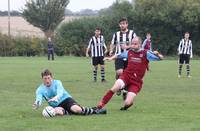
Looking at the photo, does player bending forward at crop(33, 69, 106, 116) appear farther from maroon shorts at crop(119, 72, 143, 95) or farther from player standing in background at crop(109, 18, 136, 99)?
player standing in background at crop(109, 18, 136, 99)

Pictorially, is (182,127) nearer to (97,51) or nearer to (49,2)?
(97,51)

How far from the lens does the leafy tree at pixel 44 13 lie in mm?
84688

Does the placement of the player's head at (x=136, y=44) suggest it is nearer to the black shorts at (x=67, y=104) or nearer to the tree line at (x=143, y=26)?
the black shorts at (x=67, y=104)

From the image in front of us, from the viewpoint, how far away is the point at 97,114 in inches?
505

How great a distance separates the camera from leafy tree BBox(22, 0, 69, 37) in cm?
8469

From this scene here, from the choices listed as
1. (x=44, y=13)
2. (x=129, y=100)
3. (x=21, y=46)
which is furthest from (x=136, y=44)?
(x=44, y=13)

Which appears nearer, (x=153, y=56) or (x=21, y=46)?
(x=153, y=56)

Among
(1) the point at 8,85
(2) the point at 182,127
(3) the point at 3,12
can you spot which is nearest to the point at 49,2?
(3) the point at 3,12

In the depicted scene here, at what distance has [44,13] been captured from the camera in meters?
85.1

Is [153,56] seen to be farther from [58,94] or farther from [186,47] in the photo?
[186,47]

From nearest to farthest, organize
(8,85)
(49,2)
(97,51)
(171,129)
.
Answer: (171,129) < (8,85) < (97,51) < (49,2)

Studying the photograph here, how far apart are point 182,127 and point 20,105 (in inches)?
213

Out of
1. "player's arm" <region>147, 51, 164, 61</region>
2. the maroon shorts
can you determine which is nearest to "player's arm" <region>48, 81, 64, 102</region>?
the maroon shorts

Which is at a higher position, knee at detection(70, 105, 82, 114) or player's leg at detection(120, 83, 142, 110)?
player's leg at detection(120, 83, 142, 110)
